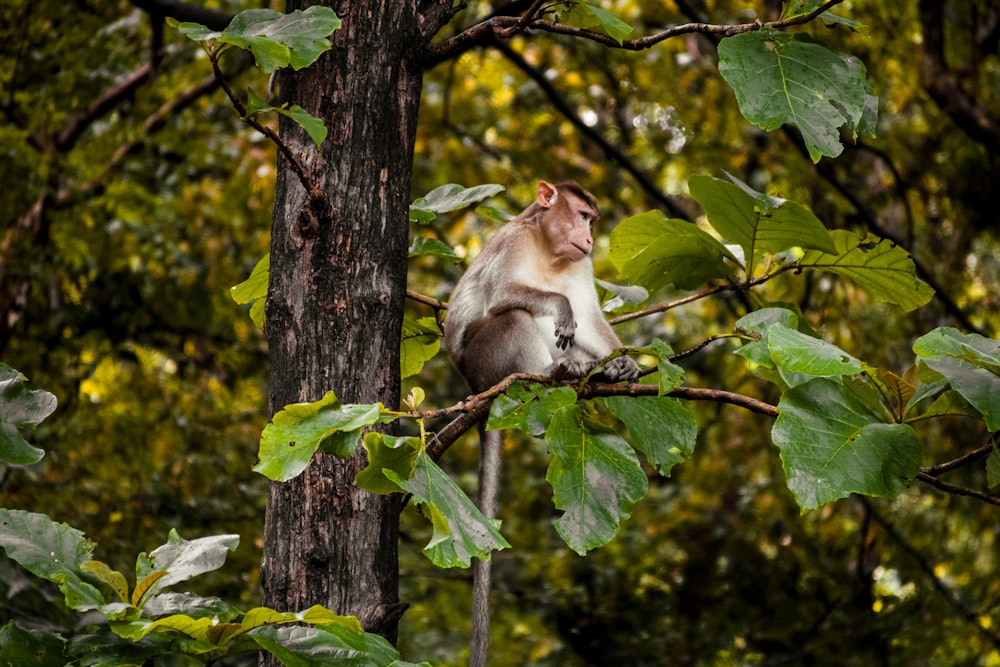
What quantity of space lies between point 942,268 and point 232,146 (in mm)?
5045

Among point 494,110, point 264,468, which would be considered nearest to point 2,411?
point 264,468

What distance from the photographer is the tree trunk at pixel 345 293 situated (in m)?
1.99

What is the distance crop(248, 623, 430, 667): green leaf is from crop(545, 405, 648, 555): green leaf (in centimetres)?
45

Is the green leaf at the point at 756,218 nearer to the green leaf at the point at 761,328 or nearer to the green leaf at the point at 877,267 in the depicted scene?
the green leaf at the point at 877,267

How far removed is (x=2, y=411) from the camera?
1.84 metres

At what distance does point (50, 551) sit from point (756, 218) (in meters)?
1.57

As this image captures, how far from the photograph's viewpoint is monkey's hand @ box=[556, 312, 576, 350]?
3217 millimetres

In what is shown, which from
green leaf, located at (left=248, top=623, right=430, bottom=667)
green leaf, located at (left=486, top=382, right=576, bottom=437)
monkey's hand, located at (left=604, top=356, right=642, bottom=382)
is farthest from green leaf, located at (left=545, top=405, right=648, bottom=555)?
monkey's hand, located at (left=604, top=356, right=642, bottom=382)

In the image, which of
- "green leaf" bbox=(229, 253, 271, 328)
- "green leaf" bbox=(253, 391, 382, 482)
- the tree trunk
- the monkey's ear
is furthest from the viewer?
the monkey's ear

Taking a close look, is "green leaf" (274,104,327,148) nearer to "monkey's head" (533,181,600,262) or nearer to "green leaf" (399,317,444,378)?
"green leaf" (399,317,444,378)

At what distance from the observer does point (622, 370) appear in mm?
2914

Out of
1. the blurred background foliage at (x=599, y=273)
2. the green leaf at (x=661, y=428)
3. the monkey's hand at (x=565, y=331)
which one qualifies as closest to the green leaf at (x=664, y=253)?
the green leaf at (x=661, y=428)

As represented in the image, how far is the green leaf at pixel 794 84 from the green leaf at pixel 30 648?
144cm

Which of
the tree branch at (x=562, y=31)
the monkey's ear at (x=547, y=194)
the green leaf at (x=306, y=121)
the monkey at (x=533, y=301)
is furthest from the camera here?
the monkey's ear at (x=547, y=194)
